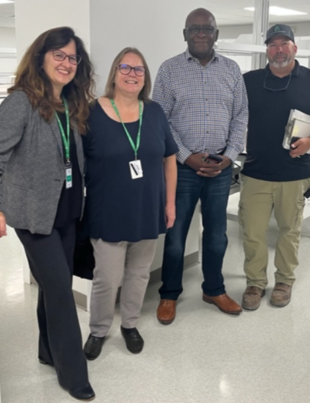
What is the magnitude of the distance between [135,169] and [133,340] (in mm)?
897

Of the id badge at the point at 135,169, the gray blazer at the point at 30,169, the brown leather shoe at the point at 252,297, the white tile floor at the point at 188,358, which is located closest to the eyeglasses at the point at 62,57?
the gray blazer at the point at 30,169

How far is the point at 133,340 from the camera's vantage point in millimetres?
2352

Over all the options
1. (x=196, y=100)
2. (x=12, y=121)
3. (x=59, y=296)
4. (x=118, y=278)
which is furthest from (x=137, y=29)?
(x=59, y=296)

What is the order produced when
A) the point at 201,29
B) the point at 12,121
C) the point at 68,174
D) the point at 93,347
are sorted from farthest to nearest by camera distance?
Result: the point at 201,29, the point at 93,347, the point at 68,174, the point at 12,121

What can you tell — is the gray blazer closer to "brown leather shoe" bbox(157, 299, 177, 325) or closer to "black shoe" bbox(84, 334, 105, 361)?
"black shoe" bbox(84, 334, 105, 361)

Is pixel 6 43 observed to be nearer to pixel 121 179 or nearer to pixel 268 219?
pixel 268 219

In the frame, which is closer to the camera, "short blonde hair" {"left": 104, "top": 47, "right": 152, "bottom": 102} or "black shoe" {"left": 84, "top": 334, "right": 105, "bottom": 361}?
"short blonde hair" {"left": 104, "top": 47, "right": 152, "bottom": 102}

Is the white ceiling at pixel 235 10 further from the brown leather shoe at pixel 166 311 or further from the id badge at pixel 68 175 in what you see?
the id badge at pixel 68 175

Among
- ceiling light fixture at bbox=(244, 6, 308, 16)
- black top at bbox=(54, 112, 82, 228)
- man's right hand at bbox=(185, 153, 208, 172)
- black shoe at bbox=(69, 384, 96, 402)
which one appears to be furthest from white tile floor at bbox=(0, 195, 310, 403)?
ceiling light fixture at bbox=(244, 6, 308, 16)

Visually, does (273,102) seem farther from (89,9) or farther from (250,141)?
(89,9)

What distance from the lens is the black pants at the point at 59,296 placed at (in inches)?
70.5

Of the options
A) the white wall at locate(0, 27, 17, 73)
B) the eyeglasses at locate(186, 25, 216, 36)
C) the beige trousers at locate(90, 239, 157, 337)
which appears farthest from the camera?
Result: the white wall at locate(0, 27, 17, 73)

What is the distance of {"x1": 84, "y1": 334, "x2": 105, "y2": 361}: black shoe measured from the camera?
2.27 metres

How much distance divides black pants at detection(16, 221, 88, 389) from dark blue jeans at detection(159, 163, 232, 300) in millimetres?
794
